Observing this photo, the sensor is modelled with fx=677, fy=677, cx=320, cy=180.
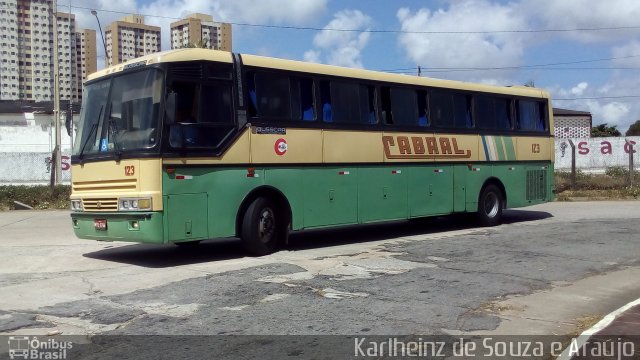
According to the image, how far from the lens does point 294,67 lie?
12102 millimetres

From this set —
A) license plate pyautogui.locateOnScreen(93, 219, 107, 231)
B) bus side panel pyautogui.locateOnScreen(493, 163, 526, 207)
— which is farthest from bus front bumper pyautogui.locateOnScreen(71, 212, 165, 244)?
bus side panel pyautogui.locateOnScreen(493, 163, 526, 207)

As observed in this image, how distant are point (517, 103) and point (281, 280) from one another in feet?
33.8

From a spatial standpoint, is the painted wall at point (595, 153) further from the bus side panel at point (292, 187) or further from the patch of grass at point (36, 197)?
the bus side panel at point (292, 187)

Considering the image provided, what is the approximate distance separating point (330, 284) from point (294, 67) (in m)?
4.68

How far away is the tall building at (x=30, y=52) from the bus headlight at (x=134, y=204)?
96.3ft

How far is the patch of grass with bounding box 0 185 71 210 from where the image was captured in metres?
24.1

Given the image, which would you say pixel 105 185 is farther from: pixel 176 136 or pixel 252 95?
pixel 252 95

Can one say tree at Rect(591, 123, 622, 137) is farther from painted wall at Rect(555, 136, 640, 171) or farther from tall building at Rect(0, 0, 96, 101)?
tall building at Rect(0, 0, 96, 101)

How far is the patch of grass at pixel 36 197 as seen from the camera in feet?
79.2

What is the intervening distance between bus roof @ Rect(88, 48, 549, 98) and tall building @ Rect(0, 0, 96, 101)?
27303 millimetres

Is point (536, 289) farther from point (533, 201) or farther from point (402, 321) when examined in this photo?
point (533, 201)

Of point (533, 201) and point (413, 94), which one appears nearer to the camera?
point (413, 94)

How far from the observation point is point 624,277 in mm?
10055

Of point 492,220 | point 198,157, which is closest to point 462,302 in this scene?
point 198,157
